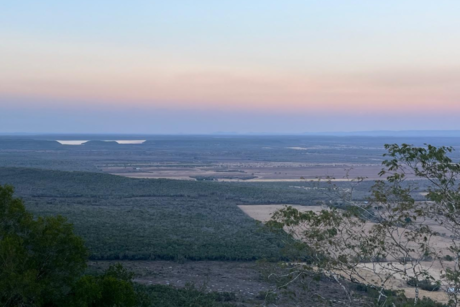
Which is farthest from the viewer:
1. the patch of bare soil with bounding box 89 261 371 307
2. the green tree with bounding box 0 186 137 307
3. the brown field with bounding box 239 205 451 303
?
the brown field with bounding box 239 205 451 303

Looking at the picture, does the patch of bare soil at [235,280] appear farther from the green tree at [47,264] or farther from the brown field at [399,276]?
the green tree at [47,264]

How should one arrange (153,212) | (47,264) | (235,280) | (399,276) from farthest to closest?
(153,212) → (399,276) → (235,280) → (47,264)

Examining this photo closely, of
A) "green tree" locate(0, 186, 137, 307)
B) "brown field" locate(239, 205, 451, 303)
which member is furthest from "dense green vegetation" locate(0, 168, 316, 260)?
"green tree" locate(0, 186, 137, 307)

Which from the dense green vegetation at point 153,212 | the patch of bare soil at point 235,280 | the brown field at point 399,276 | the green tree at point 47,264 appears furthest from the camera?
the dense green vegetation at point 153,212

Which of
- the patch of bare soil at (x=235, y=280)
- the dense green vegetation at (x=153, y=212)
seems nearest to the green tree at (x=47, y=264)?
the patch of bare soil at (x=235, y=280)

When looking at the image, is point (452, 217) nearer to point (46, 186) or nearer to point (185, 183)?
point (185, 183)

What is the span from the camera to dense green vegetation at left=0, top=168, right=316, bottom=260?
23.3 m

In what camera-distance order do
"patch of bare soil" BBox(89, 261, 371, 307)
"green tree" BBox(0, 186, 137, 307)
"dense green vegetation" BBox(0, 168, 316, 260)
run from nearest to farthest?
"green tree" BBox(0, 186, 137, 307) → "patch of bare soil" BBox(89, 261, 371, 307) → "dense green vegetation" BBox(0, 168, 316, 260)

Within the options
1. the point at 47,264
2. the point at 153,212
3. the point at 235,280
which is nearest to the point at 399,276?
the point at 235,280

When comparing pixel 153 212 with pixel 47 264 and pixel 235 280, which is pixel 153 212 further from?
pixel 47 264

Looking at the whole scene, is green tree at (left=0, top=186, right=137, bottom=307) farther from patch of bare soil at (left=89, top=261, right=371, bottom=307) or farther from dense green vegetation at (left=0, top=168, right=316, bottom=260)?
dense green vegetation at (left=0, top=168, right=316, bottom=260)

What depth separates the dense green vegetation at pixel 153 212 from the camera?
2328 centimetres

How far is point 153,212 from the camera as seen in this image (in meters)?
34.1

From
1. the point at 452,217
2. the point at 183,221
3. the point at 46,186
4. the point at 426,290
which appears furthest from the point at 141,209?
the point at 452,217
